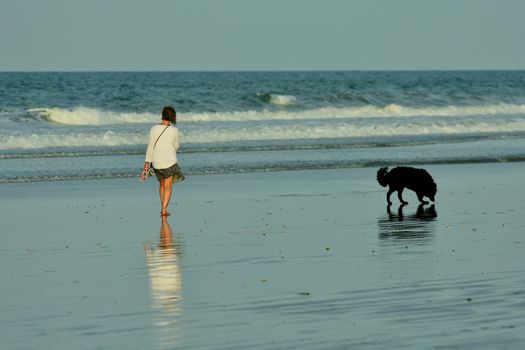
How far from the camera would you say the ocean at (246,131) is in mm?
24281

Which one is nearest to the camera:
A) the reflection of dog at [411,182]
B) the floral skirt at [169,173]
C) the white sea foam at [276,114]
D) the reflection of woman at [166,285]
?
the reflection of woman at [166,285]

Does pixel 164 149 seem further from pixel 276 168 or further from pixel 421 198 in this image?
pixel 276 168

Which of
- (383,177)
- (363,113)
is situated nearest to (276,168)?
(383,177)

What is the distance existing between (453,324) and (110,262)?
4.10m

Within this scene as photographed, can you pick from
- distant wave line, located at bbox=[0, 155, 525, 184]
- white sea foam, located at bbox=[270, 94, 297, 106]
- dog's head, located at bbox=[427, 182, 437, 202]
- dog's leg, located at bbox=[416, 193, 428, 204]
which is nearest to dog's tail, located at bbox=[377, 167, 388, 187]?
dog's leg, located at bbox=[416, 193, 428, 204]

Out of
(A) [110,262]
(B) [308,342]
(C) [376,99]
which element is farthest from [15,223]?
(C) [376,99]

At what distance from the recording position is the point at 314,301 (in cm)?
845

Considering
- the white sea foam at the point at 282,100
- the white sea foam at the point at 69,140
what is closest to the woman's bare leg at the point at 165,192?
the white sea foam at the point at 69,140

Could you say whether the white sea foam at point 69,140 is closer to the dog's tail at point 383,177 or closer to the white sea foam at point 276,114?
the white sea foam at point 276,114

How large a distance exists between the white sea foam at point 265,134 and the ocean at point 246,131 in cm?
3

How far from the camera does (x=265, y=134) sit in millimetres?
33781

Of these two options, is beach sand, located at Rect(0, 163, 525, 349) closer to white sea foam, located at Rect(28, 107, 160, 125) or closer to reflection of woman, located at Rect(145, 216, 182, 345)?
reflection of woman, located at Rect(145, 216, 182, 345)

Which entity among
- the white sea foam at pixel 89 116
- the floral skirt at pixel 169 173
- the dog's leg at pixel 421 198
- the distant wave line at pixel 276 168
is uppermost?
the white sea foam at pixel 89 116

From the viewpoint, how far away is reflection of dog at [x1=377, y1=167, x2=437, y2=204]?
15.5m
